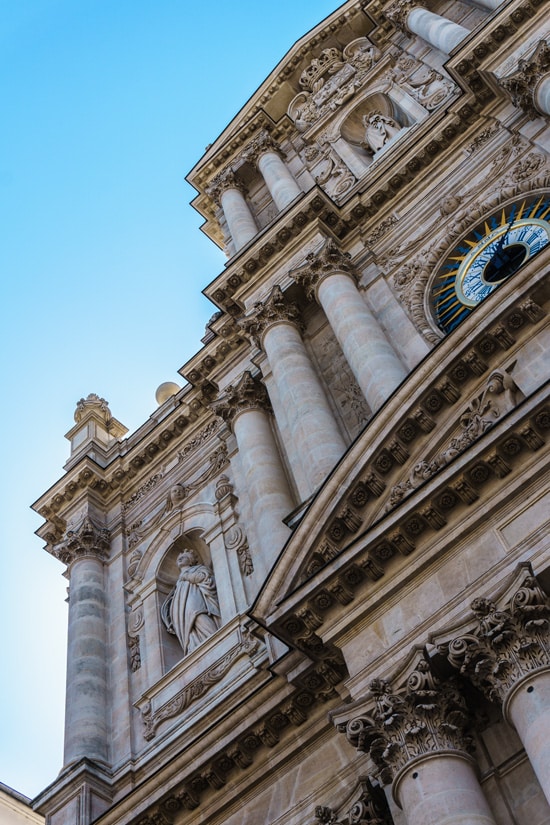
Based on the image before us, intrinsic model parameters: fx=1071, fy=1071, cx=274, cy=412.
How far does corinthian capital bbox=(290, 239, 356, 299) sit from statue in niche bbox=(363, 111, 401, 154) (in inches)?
183

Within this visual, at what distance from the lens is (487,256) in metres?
15.8

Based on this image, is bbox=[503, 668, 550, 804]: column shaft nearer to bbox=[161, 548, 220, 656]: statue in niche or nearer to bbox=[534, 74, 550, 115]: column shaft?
bbox=[161, 548, 220, 656]: statue in niche

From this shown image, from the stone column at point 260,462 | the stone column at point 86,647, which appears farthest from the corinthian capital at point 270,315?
the stone column at point 86,647

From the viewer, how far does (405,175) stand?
17859 mm

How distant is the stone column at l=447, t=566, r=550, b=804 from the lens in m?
8.12

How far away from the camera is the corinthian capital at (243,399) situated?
1658cm

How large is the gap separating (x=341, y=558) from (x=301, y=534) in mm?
895

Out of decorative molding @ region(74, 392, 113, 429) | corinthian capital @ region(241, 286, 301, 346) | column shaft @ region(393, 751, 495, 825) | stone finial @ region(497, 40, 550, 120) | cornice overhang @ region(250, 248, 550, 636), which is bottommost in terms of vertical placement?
column shaft @ region(393, 751, 495, 825)

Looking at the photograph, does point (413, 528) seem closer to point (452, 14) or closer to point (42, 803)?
point (42, 803)

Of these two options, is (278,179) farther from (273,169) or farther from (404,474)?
(404,474)

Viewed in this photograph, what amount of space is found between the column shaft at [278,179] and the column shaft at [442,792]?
13172 millimetres


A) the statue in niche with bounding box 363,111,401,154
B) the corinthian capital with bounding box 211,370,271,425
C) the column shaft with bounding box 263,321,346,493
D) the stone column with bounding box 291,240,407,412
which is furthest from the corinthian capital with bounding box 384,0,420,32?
the corinthian capital with bounding box 211,370,271,425

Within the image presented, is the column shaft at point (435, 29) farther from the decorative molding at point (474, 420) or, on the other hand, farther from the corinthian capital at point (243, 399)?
the decorative molding at point (474, 420)

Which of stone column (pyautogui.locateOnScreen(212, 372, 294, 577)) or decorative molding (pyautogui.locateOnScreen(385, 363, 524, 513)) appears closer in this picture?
decorative molding (pyautogui.locateOnScreen(385, 363, 524, 513))
